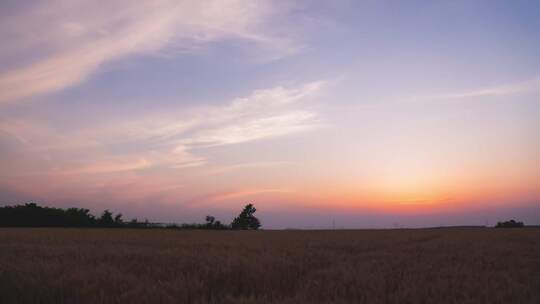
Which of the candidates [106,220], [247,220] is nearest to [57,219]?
[106,220]

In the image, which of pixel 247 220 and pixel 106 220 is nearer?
pixel 106 220

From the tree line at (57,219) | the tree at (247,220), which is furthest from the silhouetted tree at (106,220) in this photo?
the tree at (247,220)

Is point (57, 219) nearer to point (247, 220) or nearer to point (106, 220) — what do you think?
point (106, 220)

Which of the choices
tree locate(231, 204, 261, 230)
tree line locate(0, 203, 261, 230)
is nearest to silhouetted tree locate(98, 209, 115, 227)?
tree line locate(0, 203, 261, 230)

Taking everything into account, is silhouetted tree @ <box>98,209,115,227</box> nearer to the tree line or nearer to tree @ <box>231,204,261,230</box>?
the tree line

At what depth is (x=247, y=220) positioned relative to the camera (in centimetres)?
9075

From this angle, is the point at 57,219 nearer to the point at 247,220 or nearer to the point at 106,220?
the point at 106,220

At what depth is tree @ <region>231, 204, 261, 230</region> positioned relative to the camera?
3536 inches

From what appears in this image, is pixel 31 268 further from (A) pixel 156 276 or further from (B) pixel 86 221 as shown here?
(B) pixel 86 221

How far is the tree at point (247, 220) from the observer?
295 feet

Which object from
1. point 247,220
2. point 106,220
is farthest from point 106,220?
point 247,220

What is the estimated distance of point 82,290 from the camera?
5582mm

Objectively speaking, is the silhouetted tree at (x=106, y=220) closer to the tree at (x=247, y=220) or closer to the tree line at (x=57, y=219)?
the tree line at (x=57, y=219)

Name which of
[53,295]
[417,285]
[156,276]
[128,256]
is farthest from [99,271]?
[417,285]
